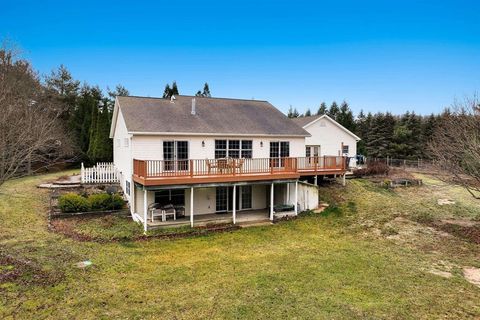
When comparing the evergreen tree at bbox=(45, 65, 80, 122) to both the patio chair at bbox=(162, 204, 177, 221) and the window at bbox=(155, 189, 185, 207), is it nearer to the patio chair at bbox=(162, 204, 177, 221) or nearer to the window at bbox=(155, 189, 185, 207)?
the window at bbox=(155, 189, 185, 207)

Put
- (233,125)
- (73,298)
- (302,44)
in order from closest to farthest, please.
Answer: (73,298)
(233,125)
(302,44)

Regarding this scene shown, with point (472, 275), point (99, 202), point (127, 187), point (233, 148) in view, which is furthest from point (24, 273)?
point (472, 275)

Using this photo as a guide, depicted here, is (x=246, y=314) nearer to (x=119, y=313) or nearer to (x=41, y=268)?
(x=119, y=313)

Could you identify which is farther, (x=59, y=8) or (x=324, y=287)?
(x=59, y=8)

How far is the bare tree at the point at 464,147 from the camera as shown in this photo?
13141mm

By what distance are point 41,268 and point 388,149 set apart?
42.6 metres

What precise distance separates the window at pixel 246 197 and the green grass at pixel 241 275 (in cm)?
314

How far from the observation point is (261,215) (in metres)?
16.5

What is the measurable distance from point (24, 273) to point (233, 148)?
35.7 feet

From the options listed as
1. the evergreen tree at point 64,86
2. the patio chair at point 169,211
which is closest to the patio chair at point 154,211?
the patio chair at point 169,211

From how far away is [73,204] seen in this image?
15.3 meters

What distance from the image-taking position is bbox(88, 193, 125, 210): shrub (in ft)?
51.8

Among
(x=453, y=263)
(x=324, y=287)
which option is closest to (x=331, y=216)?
(x=453, y=263)

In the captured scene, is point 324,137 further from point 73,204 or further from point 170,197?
point 73,204
